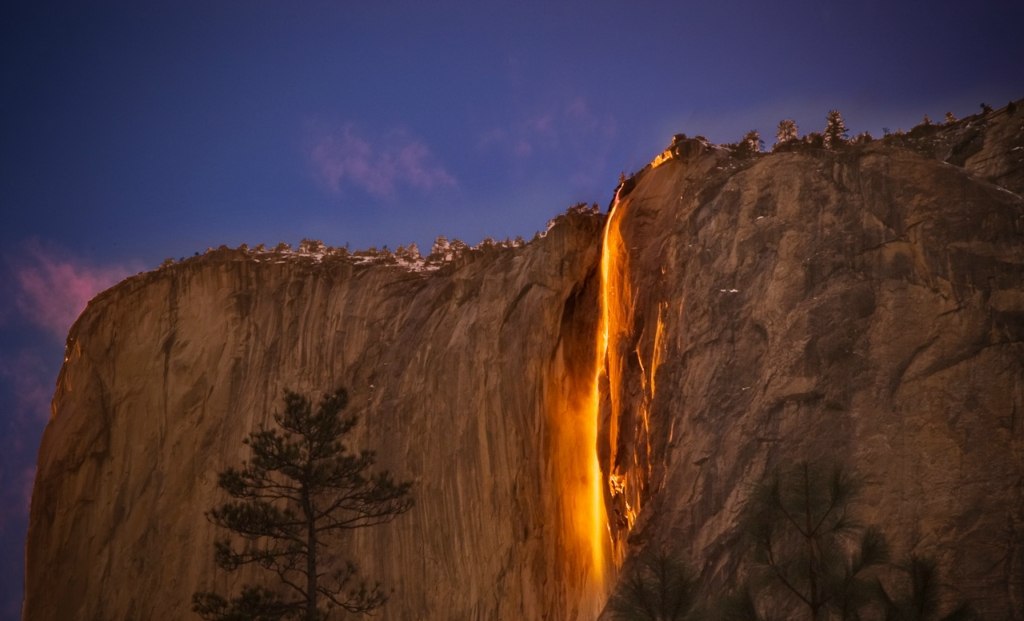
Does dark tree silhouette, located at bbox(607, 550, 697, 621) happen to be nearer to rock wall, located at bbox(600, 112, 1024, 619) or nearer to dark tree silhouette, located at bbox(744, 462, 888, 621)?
dark tree silhouette, located at bbox(744, 462, 888, 621)

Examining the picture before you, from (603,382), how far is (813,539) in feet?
45.8

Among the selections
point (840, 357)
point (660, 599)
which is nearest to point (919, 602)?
point (660, 599)

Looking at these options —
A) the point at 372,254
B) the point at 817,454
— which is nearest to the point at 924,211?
the point at 817,454

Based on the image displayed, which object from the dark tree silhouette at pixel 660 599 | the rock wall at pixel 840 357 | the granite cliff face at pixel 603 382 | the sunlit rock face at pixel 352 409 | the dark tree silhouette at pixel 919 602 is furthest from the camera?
the sunlit rock face at pixel 352 409

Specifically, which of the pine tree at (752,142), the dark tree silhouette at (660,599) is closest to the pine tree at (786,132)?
the pine tree at (752,142)

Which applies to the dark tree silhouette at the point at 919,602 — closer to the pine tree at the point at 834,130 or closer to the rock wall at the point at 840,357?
the rock wall at the point at 840,357

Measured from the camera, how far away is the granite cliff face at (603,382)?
64.2ft

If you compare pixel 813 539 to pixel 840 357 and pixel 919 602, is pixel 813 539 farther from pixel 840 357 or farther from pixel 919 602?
pixel 840 357

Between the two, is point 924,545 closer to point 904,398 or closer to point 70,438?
point 904,398

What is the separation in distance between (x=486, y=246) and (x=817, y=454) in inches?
652

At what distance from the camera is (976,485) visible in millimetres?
18266

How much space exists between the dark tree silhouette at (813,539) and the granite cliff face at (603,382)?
16.4ft

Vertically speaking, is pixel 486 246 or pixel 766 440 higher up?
pixel 486 246

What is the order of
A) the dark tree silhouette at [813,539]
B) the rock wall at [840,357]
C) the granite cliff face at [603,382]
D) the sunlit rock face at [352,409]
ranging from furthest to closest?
the sunlit rock face at [352,409] → the granite cliff face at [603,382] → the rock wall at [840,357] → the dark tree silhouette at [813,539]
